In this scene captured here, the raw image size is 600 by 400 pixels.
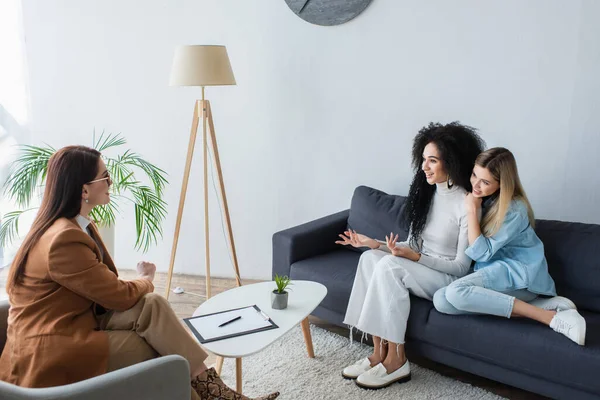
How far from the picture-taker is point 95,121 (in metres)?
4.33

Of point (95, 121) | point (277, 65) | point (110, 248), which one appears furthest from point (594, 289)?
point (95, 121)

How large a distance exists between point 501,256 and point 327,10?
1766 mm

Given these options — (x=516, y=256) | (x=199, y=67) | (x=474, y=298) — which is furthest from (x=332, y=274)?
(x=199, y=67)

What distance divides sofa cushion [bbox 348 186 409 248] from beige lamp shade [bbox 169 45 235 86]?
1.01 metres

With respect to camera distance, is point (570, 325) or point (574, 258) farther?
point (574, 258)

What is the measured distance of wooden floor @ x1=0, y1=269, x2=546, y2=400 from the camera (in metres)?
2.84

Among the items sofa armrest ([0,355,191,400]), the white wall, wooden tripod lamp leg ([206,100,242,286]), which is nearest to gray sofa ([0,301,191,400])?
sofa armrest ([0,355,191,400])

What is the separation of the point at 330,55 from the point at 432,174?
3.70ft

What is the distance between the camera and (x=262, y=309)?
267cm

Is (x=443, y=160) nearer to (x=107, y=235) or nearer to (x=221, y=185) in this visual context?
(x=221, y=185)

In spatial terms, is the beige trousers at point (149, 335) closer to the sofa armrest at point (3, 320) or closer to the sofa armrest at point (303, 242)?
the sofa armrest at point (3, 320)

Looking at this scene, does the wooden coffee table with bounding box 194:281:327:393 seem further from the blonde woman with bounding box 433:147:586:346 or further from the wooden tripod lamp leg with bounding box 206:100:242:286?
the wooden tripod lamp leg with bounding box 206:100:242:286

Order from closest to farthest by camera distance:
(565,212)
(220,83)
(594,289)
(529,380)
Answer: (529,380)
(594,289)
(565,212)
(220,83)

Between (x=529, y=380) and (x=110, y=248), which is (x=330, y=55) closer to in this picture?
(x=110, y=248)
